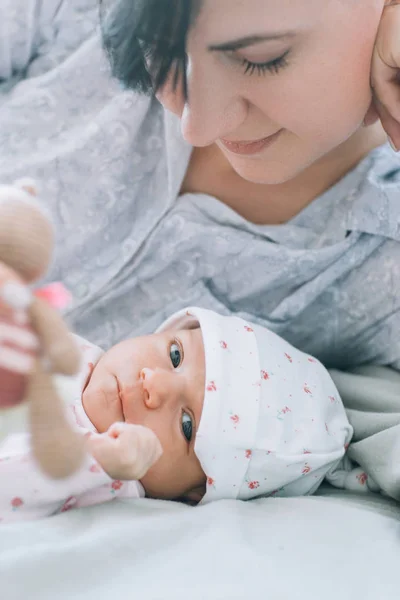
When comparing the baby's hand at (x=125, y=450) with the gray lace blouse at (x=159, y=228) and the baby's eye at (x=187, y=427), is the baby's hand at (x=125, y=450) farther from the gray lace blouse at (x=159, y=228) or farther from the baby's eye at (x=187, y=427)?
the gray lace blouse at (x=159, y=228)

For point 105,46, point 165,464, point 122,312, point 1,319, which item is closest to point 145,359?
point 165,464

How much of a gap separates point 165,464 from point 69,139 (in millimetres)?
449

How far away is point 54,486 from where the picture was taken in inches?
15.5

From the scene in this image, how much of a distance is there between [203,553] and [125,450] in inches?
9.2

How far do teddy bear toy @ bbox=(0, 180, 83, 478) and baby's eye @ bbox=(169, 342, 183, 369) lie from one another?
0.41m

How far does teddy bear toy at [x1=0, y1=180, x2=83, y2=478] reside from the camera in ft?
0.92

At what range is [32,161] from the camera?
0.81 m

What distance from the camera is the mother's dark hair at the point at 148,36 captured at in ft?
1.45

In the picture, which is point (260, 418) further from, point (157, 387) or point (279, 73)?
point (279, 73)

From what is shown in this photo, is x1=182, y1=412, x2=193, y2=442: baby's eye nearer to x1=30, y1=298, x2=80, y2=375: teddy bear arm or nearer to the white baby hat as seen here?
the white baby hat

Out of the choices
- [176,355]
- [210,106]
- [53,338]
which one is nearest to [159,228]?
[176,355]

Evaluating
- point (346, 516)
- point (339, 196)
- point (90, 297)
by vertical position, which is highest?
point (339, 196)

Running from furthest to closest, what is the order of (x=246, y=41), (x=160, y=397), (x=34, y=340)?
1. (x=160, y=397)
2. (x=246, y=41)
3. (x=34, y=340)

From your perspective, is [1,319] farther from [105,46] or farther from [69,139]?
[69,139]
